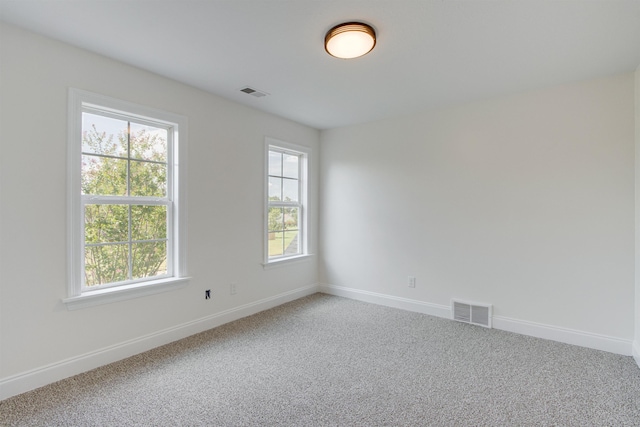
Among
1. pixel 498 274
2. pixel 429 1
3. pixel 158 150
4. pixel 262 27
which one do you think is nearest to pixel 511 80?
pixel 429 1

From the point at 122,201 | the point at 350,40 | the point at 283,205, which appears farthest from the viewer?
the point at 283,205

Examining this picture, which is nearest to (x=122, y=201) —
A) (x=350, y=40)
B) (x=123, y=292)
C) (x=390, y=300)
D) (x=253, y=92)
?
(x=123, y=292)

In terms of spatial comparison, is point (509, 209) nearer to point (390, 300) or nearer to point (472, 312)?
point (472, 312)

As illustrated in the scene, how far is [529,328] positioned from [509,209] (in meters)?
1.22

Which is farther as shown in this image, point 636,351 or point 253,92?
point 253,92

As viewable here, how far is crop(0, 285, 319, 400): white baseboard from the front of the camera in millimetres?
2123

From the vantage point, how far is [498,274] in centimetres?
337

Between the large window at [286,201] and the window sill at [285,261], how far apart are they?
5cm

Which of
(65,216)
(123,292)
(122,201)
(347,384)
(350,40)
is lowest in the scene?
(347,384)

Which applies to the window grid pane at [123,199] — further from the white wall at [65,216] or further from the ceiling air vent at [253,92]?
the ceiling air vent at [253,92]

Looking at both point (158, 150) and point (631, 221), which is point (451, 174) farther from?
point (158, 150)

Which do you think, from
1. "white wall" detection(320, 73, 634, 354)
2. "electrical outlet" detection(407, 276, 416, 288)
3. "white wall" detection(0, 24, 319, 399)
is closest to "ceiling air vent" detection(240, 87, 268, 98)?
"white wall" detection(0, 24, 319, 399)

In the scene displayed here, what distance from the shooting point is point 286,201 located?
442cm

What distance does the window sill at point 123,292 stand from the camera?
7.80ft
